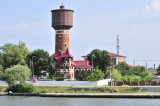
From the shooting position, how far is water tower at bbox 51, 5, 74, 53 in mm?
112000

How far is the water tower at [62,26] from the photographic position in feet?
367

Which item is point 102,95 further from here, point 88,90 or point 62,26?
point 62,26

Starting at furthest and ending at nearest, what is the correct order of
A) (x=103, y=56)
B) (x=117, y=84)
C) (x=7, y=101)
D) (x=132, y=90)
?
1. (x=103, y=56)
2. (x=117, y=84)
3. (x=132, y=90)
4. (x=7, y=101)

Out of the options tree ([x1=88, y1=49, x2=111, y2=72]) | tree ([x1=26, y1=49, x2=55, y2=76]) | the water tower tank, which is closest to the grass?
tree ([x1=26, y1=49, x2=55, y2=76])

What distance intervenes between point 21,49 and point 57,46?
10254mm

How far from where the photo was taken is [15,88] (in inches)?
2943

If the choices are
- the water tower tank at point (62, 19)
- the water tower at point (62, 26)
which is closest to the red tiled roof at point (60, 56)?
the water tower at point (62, 26)

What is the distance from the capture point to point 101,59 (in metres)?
105

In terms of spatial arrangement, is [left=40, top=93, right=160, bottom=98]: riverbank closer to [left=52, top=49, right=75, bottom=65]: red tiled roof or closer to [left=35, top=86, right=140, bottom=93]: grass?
[left=35, top=86, right=140, bottom=93]: grass

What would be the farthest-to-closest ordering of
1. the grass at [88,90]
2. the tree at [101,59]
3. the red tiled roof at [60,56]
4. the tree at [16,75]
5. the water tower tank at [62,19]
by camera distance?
the water tower tank at [62,19], the red tiled roof at [60,56], the tree at [101,59], the tree at [16,75], the grass at [88,90]

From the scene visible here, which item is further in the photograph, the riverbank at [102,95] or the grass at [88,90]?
the grass at [88,90]

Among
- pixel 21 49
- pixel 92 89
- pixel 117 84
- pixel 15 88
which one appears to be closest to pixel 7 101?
pixel 15 88

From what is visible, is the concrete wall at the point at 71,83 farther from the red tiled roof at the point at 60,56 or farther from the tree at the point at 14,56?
the red tiled roof at the point at 60,56

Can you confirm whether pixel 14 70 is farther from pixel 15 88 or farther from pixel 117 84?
pixel 117 84
